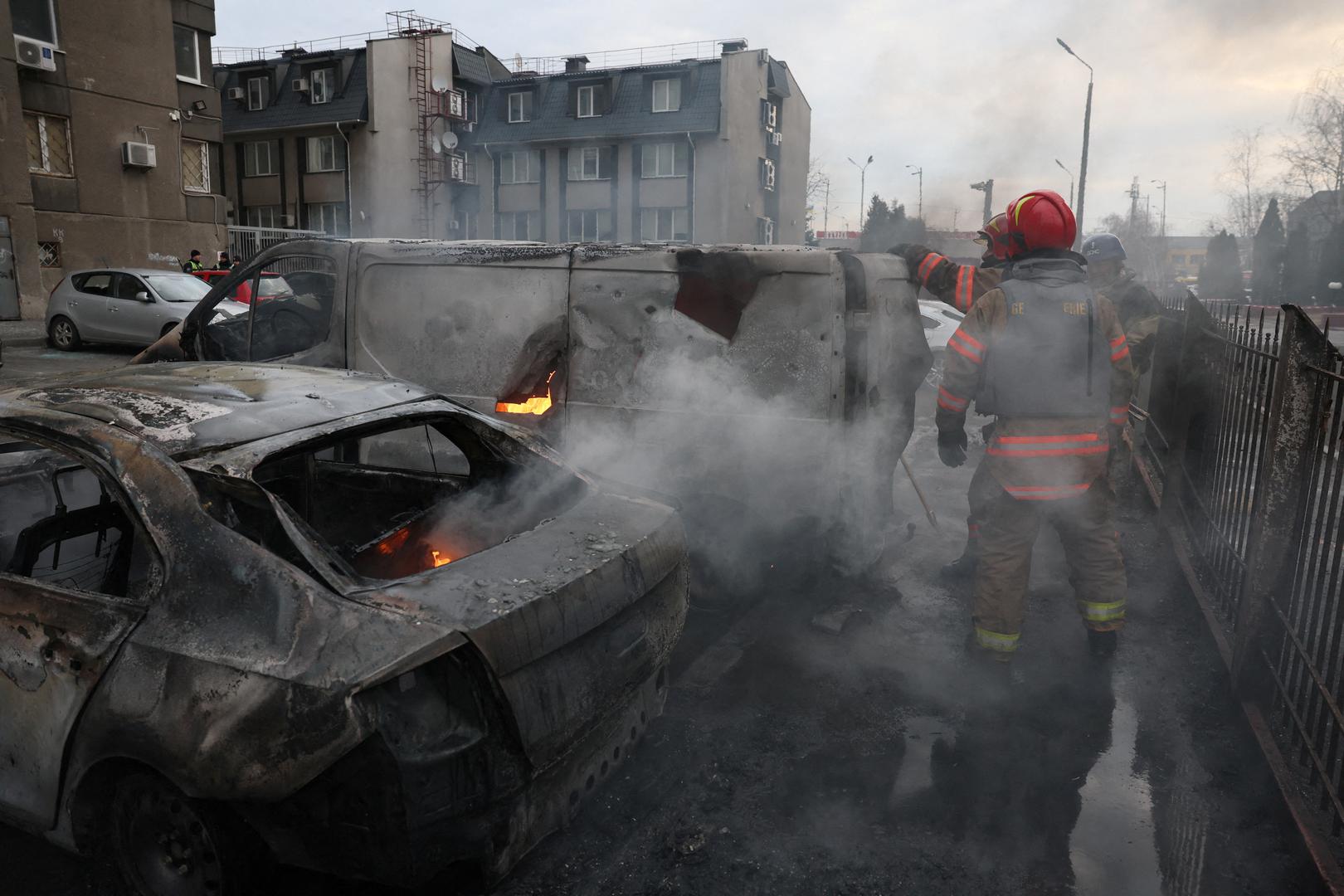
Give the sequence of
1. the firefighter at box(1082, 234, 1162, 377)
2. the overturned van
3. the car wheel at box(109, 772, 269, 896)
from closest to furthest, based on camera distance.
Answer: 1. the car wheel at box(109, 772, 269, 896)
2. the overturned van
3. the firefighter at box(1082, 234, 1162, 377)

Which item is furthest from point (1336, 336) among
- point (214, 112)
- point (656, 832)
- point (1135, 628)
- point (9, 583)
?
point (214, 112)

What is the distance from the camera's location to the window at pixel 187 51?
2258 centimetres

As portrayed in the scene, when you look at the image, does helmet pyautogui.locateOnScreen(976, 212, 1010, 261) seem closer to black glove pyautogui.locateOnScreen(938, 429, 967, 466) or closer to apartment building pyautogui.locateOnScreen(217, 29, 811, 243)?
black glove pyautogui.locateOnScreen(938, 429, 967, 466)

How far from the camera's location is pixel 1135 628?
473cm

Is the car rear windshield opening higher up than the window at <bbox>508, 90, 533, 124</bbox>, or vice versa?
the window at <bbox>508, 90, 533, 124</bbox>

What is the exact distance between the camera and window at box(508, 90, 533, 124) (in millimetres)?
36688

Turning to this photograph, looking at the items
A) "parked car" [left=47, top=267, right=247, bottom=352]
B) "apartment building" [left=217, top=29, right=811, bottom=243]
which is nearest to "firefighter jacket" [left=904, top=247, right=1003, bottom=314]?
"parked car" [left=47, top=267, right=247, bottom=352]

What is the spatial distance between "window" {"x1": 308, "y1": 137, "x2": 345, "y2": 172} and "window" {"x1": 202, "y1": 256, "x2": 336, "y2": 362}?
32.4m

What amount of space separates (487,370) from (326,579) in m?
2.79

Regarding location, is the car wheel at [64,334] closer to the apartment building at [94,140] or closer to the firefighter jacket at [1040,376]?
the apartment building at [94,140]

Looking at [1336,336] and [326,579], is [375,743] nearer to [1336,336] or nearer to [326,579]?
[326,579]

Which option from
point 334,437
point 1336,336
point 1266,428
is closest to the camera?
point 334,437

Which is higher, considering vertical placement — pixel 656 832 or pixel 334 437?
pixel 334 437

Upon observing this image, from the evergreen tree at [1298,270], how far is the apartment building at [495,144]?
20734 millimetres
